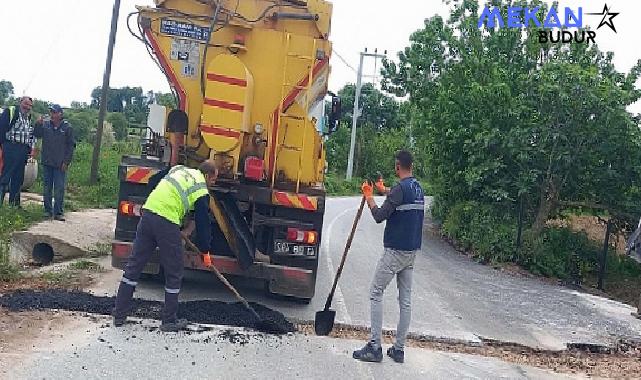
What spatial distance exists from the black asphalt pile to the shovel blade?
10.4 inches

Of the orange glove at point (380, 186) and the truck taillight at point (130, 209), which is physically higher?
the orange glove at point (380, 186)

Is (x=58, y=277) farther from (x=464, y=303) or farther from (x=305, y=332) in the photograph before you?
(x=464, y=303)

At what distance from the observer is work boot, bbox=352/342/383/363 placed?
6.55m

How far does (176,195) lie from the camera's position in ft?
22.2

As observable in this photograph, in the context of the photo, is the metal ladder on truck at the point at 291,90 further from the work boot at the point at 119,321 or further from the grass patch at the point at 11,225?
the grass patch at the point at 11,225

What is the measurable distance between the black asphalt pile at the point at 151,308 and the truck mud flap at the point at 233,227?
1.78 ft

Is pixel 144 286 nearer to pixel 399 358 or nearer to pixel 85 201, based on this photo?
pixel 399 358

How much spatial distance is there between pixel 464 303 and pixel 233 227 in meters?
4.30

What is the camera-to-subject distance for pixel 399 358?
264 inches

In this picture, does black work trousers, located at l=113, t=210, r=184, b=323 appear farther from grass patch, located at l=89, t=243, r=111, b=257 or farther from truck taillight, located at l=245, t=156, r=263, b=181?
grass patch, located at l=89, t=243, r=111, b=257

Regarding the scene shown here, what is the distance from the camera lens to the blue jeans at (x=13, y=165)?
11.5m

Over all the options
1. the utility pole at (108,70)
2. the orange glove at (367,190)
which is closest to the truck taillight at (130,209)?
the orange glove at (367,190)

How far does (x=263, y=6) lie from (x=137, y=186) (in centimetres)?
250

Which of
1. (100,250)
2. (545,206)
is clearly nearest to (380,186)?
(100,250)
